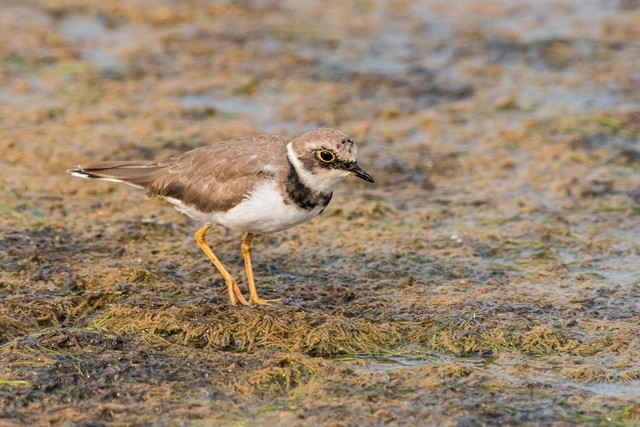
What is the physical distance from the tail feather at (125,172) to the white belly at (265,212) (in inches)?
36.0

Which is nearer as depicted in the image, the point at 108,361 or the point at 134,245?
the point at 108,361

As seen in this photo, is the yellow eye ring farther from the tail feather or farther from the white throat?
the tail feather

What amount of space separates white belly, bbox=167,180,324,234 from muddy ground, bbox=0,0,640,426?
2.13ft

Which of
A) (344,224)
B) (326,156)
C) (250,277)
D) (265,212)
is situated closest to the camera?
(265,212)

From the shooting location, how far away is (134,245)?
28.8 feet

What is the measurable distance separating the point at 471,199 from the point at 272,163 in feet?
10.7

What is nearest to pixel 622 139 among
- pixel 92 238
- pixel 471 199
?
pixel 471 199

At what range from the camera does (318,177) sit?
23.9ft

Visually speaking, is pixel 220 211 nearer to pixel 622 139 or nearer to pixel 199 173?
pixel 199 173

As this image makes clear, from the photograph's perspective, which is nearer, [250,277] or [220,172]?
[220,172]

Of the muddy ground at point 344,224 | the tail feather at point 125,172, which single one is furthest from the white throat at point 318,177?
the tail feather at point 125,172

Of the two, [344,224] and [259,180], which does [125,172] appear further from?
[344,224]

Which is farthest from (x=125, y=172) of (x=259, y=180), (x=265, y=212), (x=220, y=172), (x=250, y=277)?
(x=265, y=212)

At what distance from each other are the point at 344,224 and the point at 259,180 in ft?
7.64
